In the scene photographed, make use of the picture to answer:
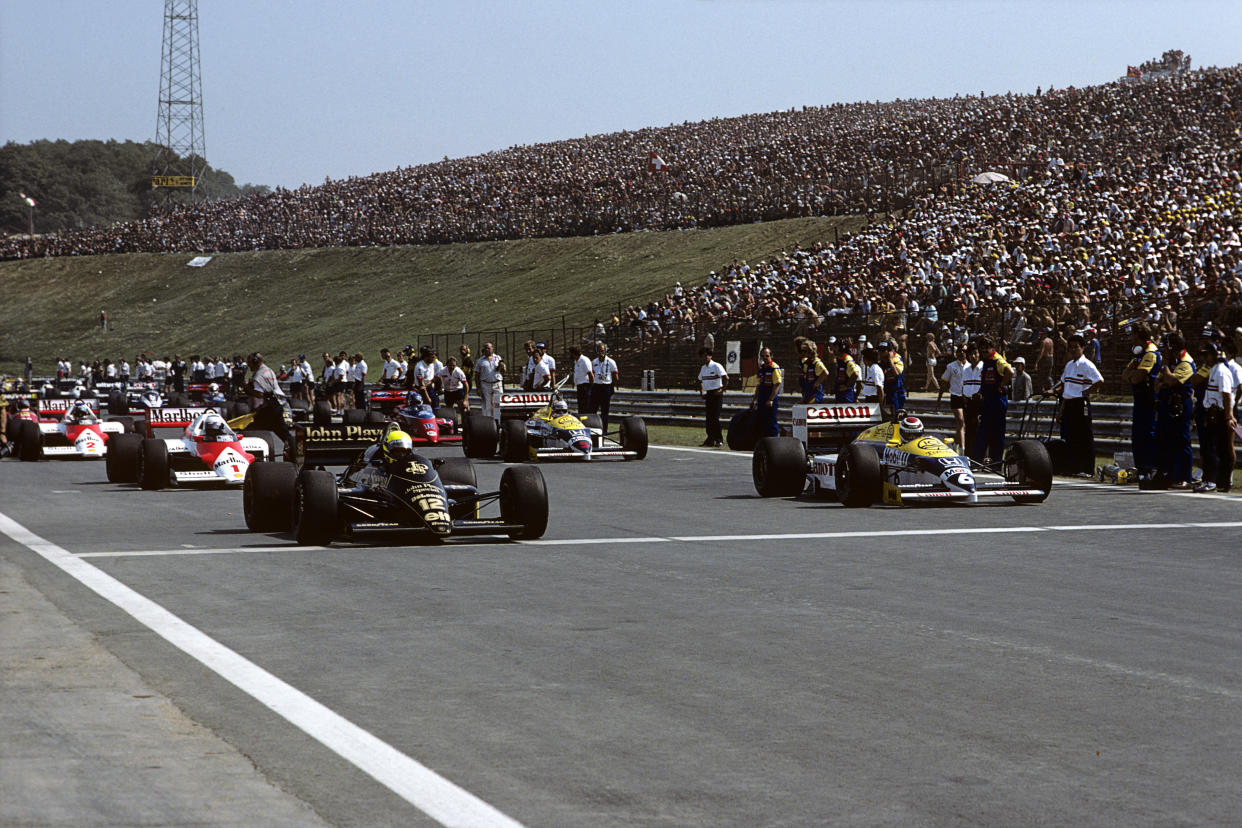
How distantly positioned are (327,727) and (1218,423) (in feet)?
46.7

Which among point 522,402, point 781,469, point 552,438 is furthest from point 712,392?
point 781,469

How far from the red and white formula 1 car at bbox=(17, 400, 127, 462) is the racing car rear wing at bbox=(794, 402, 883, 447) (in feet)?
39.2

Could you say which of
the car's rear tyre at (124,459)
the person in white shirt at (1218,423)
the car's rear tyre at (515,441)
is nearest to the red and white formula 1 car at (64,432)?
the car's rear tyre at (124,459)

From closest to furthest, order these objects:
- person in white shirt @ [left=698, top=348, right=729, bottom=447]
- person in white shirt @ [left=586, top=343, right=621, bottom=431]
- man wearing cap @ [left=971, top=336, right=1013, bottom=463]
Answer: man wearing cap @ [left=971, top=336, right=1013, bottom=463] < person in white shirt @ [left=698, top=348, right=729, bottom=447] < person in white shirt @ [left=586, top=343, right=621, bottom=431]

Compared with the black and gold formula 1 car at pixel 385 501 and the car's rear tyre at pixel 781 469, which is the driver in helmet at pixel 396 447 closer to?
the black and gold formula 1 car at pixel 385 501

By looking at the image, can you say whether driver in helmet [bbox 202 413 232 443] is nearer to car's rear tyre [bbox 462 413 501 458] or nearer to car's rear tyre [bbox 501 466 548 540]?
car's rear tyre [bbox 462 413 501 458]

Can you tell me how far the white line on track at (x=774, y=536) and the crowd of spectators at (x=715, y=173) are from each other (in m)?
34.2

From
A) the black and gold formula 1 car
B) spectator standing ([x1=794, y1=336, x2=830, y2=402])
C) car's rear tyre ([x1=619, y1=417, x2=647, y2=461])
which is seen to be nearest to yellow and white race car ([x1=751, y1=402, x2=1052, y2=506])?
spectator standing ([x1=794, y1=336, x2=830, y2=402])

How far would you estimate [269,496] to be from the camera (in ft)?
47.3

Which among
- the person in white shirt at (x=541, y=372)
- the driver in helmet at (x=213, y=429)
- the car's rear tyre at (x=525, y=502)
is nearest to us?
the car's rear tyre at (x=525, y=502)

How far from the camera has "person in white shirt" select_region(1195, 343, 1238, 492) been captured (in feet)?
58.5

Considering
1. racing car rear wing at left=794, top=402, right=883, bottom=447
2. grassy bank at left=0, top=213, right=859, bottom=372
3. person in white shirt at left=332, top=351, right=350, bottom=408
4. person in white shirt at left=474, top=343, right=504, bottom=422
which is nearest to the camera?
racing car rear wing at left=794, top=402, right=883, bottom=447

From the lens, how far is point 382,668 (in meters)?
7.73

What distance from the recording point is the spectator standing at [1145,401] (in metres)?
19.0
